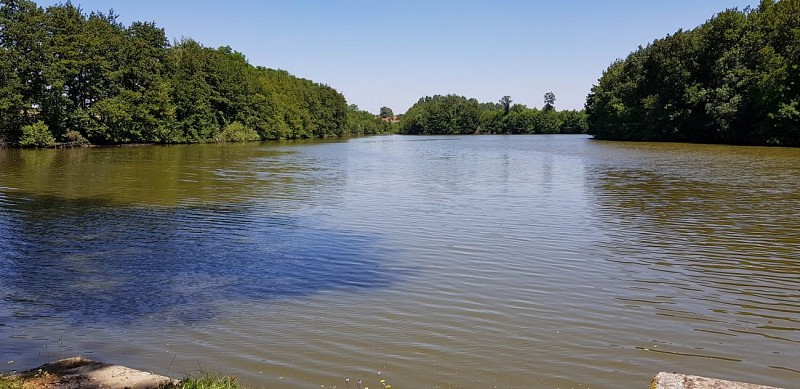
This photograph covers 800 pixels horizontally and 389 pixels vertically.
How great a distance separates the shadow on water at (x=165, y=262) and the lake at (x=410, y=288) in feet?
0.17

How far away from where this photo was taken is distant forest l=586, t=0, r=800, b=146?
173 feet

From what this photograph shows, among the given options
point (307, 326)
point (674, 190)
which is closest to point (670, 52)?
point (674, 190)

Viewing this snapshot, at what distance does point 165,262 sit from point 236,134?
71.9 m

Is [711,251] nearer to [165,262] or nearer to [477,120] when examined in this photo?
[165,262]

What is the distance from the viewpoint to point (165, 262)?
10133mm

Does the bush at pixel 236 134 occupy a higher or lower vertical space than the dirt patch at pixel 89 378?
higher

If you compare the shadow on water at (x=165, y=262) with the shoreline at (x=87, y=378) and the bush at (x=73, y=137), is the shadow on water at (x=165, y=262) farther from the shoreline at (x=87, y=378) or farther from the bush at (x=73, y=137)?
the bush at (x=73, y=137)

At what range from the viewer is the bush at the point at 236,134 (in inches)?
3041

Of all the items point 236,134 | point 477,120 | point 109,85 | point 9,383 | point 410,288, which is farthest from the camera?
point 477,120

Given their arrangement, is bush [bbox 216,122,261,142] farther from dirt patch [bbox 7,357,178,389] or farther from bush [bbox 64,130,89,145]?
dirt patch [bbox 7,357,178,389]

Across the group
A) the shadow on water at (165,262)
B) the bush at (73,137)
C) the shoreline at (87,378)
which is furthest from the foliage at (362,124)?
the shoreline at (87,378)

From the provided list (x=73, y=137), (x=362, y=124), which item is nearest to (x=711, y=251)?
(x=73, y=137)

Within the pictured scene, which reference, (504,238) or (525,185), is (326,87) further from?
(504,238)

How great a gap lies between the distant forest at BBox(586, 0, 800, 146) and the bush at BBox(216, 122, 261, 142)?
2088 inches
